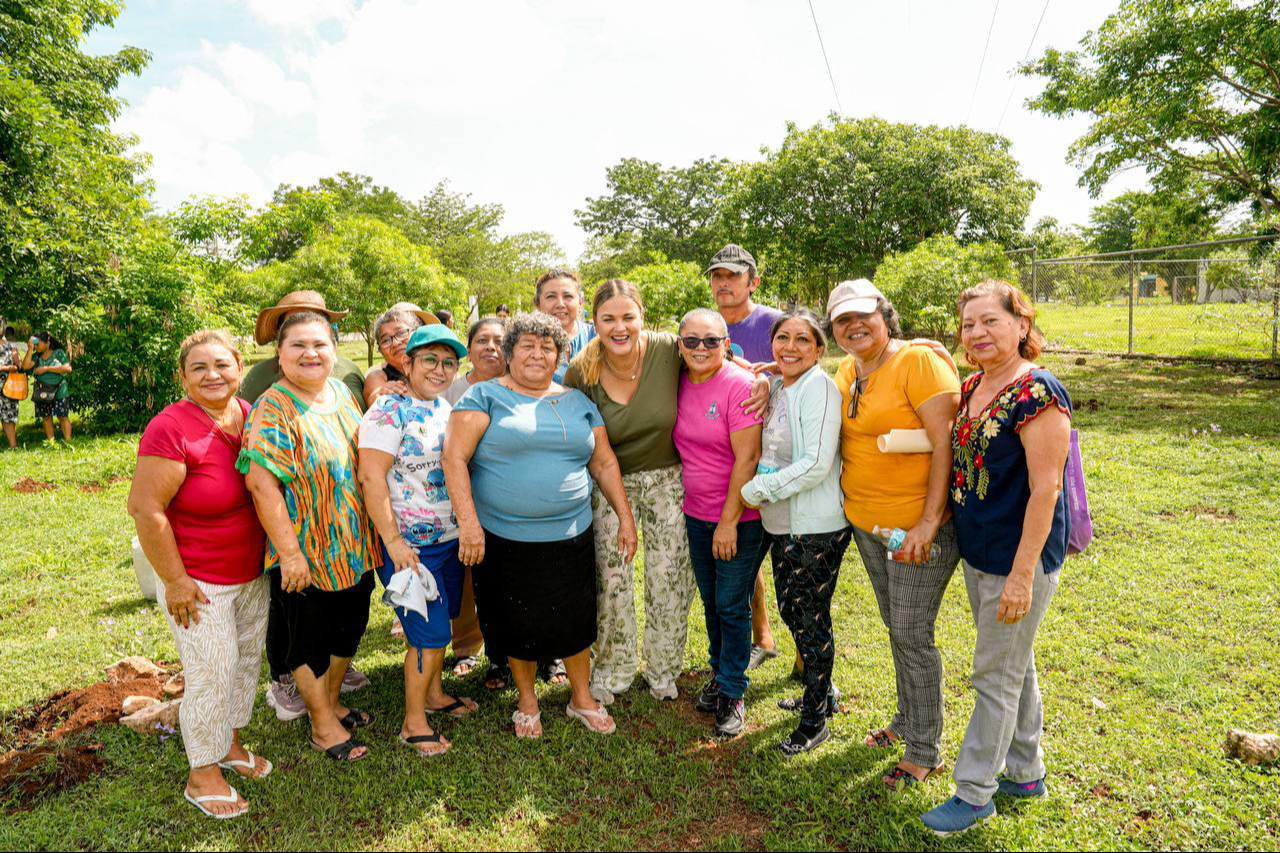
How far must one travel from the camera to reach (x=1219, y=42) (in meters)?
10.3

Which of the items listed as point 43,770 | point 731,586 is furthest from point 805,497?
point 43,770

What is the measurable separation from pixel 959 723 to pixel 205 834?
3390mm

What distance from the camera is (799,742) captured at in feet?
11.0

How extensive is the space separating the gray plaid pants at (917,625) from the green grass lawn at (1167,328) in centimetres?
1339

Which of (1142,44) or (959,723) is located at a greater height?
(1142,44)

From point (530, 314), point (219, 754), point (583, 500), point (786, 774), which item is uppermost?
point (530, 314)

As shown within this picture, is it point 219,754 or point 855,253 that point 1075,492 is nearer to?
point 219,754

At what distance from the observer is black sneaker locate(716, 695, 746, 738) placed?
11.5 feet

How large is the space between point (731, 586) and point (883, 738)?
3.29ft

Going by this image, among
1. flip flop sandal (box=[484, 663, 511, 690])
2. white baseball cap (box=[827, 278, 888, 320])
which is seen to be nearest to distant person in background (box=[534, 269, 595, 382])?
white baseball cap (box=[827, 278, 888, 320])

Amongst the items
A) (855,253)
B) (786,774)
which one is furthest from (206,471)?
(855,253)

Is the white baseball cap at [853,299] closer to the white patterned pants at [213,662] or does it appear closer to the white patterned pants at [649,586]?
the white patterned pants at [649,586]

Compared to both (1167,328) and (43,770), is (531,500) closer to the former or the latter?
(43,770)

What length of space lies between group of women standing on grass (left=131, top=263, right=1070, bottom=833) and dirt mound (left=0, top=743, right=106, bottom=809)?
656mm
